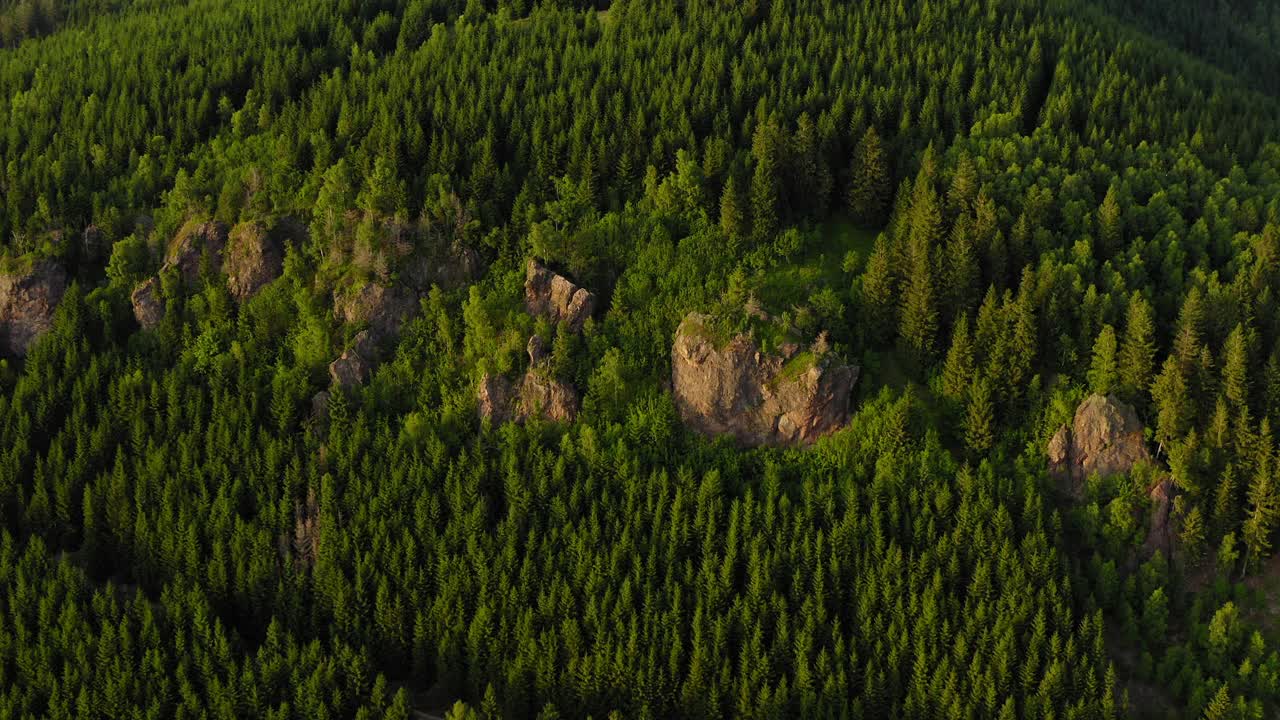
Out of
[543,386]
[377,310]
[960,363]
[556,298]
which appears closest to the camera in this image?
[960,363]

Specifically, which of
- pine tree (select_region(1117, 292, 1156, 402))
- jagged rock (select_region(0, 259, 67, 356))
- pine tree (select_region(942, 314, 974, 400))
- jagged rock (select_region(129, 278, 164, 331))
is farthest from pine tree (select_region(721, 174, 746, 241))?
jagged rock (select_region(0, 259, 67, 356))

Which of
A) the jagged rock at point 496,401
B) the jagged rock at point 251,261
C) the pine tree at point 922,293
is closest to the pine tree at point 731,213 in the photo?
the pine tree at point 922,293

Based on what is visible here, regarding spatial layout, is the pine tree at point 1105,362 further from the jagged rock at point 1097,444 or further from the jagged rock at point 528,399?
the jagged rock at point 528,399

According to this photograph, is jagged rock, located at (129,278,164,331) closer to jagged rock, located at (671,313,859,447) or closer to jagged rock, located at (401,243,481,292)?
jagged rock, located at (401,243,481,292)

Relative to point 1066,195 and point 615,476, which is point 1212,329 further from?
point 615,476

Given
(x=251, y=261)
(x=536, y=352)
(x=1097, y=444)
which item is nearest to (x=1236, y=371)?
(x=1097, y=444)

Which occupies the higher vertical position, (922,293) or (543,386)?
(922,293)

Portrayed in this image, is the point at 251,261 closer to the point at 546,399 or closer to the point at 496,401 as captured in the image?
the point at 496,401

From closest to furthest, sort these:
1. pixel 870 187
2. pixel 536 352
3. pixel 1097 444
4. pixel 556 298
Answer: pixel 1097 444, pixel 536 352, pixel 556 298, pixel 870 187
